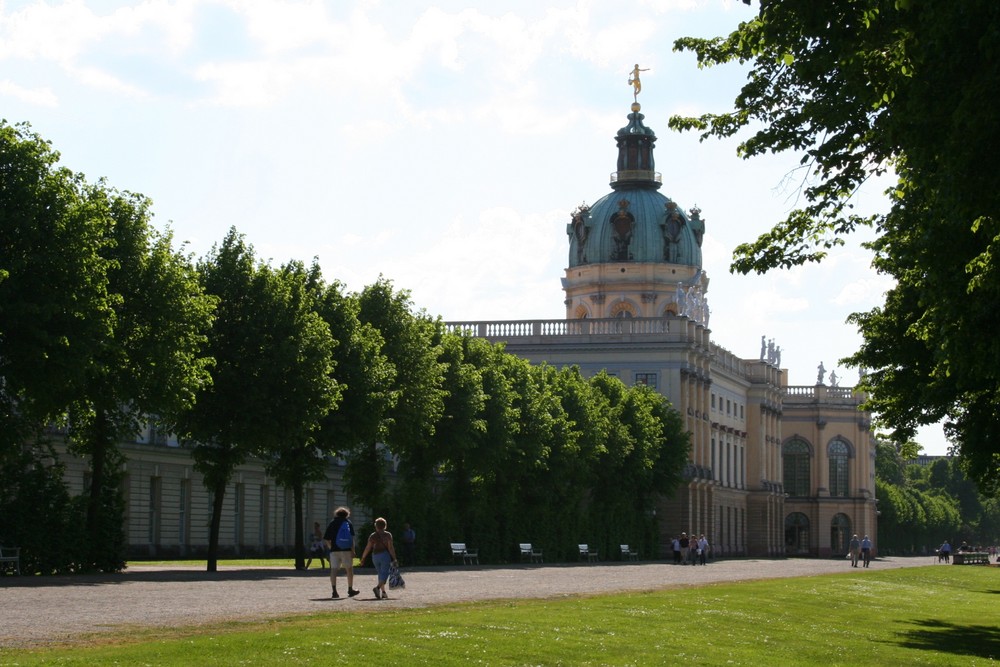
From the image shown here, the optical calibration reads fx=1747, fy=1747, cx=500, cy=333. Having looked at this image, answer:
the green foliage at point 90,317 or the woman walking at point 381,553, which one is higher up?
the green foliage at point 90,317

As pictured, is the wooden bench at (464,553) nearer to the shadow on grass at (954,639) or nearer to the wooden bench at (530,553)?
the wooden bench at (530,553)

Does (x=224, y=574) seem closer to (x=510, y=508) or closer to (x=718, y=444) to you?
(x=510, y=508)

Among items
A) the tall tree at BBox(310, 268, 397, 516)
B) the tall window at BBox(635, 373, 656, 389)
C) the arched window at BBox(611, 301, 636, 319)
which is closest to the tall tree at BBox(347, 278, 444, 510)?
the tall tree at BBox(310, 268, 397, 516)

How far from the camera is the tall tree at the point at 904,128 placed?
21297 millimetres

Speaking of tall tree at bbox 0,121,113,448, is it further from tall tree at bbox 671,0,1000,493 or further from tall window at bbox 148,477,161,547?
tall window at bbox 148,477,161,547

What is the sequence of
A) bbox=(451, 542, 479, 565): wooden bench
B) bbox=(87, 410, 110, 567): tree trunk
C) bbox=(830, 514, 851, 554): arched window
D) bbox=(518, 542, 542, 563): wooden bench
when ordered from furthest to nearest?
1. bbox=(830, 514, 851, 554): arched window
2. bbox=(518, 542, 542, 563): wooden bench
3. bbox=(451, 542, 479, 565): wooden bench
4. bbox=(87, 410, 110, 567): tree trunk

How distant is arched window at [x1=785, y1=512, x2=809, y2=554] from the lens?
606 feet

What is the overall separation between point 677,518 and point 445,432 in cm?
5363

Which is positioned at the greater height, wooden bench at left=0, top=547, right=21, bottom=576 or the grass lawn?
wooden bench at left=0, top=547, right=21, bottom=576

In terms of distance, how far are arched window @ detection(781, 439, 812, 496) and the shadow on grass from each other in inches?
5688

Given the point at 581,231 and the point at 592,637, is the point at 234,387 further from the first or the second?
the point at 581,231

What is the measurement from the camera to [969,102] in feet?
68.8

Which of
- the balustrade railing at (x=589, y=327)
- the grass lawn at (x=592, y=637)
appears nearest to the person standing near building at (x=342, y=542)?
the grass lawn at (x=592, y=637)

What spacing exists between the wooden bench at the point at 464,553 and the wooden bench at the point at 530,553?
6025 millimetres
